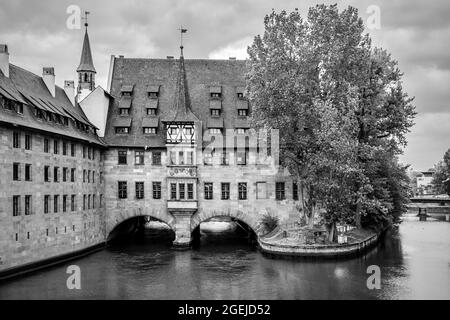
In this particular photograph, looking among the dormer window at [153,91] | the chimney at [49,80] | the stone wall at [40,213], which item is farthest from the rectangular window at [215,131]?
the chimney at [49,80]

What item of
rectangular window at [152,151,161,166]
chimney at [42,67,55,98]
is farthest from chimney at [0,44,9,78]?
rectangular window at [152,151,161,166]

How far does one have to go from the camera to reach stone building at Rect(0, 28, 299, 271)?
37469mm

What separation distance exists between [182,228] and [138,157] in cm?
772

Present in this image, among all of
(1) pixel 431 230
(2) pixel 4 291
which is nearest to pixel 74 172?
(2) pixel 4 291

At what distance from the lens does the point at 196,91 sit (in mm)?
47875

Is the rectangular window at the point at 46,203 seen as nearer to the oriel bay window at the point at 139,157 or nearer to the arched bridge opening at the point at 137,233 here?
the arched bridge opening at the point at 137,233

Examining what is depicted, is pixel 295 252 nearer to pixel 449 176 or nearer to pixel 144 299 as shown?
pixel 144 299

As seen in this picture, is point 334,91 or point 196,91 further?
point 196,91

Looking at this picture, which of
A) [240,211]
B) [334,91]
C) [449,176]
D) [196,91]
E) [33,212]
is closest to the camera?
[33,212]

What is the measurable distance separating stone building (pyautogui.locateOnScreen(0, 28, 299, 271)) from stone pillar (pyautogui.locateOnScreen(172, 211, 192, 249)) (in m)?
0.09

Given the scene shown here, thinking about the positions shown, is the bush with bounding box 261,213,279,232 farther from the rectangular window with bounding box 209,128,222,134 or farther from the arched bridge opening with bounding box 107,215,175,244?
the rectangular window with bounding box 209,128,222,134

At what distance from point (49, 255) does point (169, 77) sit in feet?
73.9

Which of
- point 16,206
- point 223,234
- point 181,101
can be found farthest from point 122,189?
point 223,234

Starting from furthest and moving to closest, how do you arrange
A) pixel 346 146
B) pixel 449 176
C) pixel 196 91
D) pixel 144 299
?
pixel 449 176
pixel 196 91
pixel 346 146
pixel 144 299
